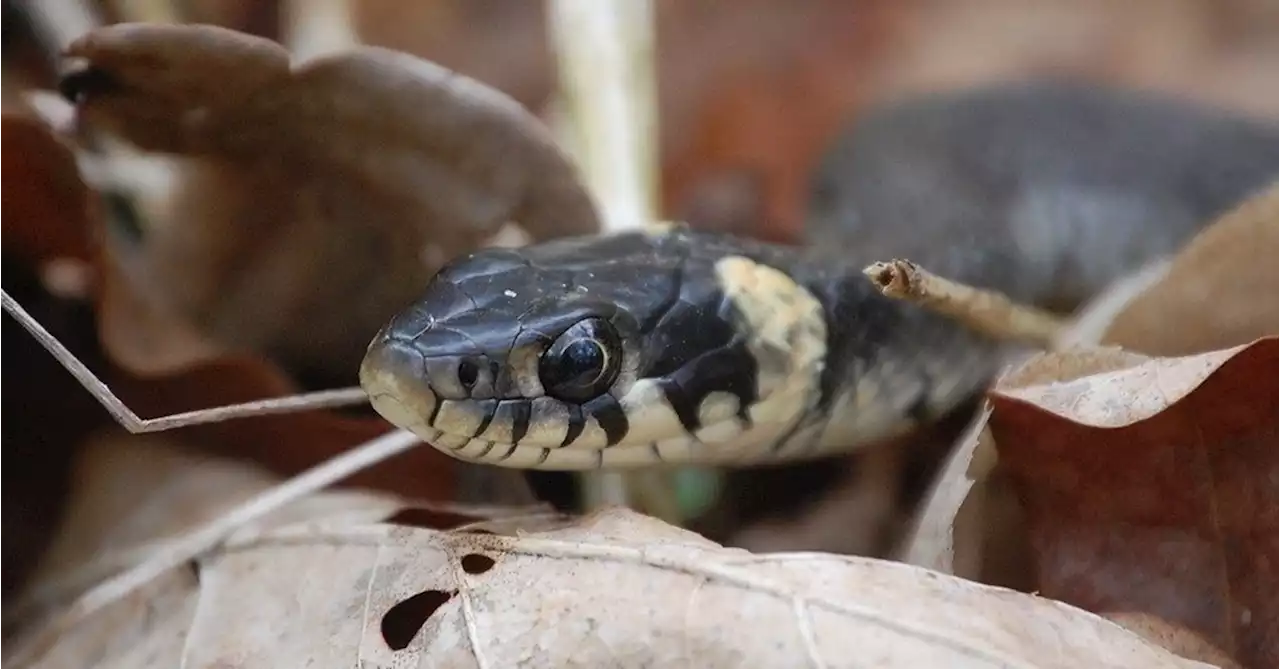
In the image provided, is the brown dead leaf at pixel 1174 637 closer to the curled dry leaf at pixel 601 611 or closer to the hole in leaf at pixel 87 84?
the curled dry leaf at pixel 601 611

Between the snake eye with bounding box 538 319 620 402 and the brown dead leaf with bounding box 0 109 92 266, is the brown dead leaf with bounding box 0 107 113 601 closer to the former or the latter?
the brown dead leaf with bounding box 0 109 92 266

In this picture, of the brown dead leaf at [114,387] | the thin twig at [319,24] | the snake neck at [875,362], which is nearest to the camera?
the brown dead leaf at [114,387]

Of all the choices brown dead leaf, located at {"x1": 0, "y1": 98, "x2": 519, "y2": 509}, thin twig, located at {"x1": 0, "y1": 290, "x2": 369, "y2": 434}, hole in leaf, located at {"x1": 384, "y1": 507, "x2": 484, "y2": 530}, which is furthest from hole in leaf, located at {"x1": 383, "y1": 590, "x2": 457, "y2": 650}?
brown dead leaf, located at {"x1": 0, "y1": 98, "x2": 519, "y2": 509}

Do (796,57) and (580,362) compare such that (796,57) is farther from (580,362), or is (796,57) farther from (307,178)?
(580,362)

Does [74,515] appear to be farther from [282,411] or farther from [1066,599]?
[1066,599]

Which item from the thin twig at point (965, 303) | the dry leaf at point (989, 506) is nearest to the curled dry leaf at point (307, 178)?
the thin twig at point (965, 303)

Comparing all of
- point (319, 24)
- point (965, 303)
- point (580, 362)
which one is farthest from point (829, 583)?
point (319, 24)

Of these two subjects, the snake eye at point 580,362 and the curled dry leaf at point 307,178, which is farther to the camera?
the curled dry leaf at point 307,178

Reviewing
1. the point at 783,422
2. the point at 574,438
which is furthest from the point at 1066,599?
the point at 574,438
